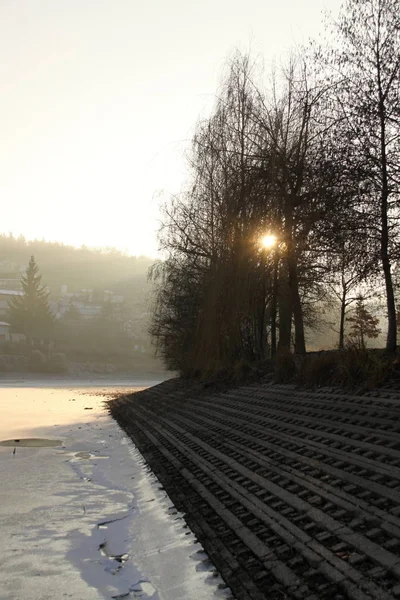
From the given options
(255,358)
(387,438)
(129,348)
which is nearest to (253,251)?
(255,358)

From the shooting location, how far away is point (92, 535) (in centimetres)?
677

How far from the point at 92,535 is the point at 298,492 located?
232 cm

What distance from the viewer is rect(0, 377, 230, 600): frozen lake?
5172 millimetres

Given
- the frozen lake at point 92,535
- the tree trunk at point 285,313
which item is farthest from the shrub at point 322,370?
the tree trunk at point 285,313

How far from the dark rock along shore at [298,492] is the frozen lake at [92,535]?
29 cm

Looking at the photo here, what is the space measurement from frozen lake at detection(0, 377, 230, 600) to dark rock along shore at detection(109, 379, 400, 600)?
29 cm

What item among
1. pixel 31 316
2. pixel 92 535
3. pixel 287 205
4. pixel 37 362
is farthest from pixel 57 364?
pixel 92 535

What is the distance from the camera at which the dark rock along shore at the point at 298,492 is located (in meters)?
4.63

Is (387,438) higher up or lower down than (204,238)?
lower down

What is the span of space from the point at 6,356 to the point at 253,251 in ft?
223

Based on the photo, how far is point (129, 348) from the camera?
Result: 325 feet

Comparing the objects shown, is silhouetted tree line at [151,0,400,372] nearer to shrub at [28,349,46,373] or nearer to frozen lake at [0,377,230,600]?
frozen lake at [0,377,230,600]

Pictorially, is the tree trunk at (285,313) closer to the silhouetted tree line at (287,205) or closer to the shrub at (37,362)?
the silhouetted tree line at (287,205)

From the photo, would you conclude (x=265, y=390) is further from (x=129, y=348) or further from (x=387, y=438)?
(x=129, y=348)
